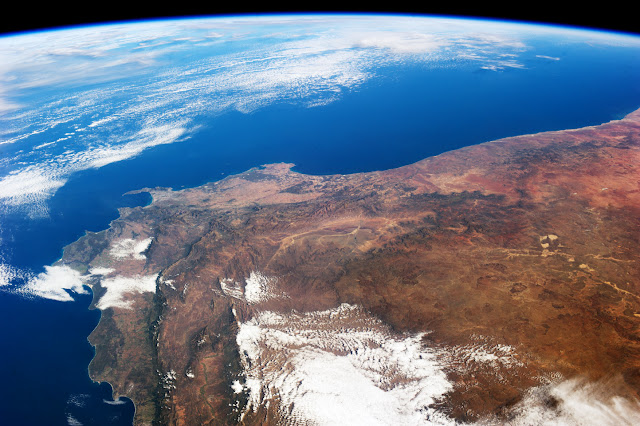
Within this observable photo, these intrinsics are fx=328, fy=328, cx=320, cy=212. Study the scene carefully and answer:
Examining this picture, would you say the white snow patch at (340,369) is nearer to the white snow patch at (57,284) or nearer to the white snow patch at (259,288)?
the white snow patch at (259,288)

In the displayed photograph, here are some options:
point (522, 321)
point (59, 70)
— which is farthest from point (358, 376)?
point (59, 70)

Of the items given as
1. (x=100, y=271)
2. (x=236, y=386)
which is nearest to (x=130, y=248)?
(x=100, y=271)

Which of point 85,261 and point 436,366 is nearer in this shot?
point 436,366

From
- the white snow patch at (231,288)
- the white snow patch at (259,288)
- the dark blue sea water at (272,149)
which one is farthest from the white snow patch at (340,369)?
the dark blue sea water at (272,149)

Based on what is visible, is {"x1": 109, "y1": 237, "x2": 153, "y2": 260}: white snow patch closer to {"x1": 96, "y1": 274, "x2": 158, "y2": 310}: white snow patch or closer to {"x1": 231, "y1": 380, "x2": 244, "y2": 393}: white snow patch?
{"x1": 96, "y1": 274, "x2": 158, "y2": 310}: white snow patch

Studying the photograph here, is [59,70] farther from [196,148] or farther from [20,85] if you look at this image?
[196,148]
